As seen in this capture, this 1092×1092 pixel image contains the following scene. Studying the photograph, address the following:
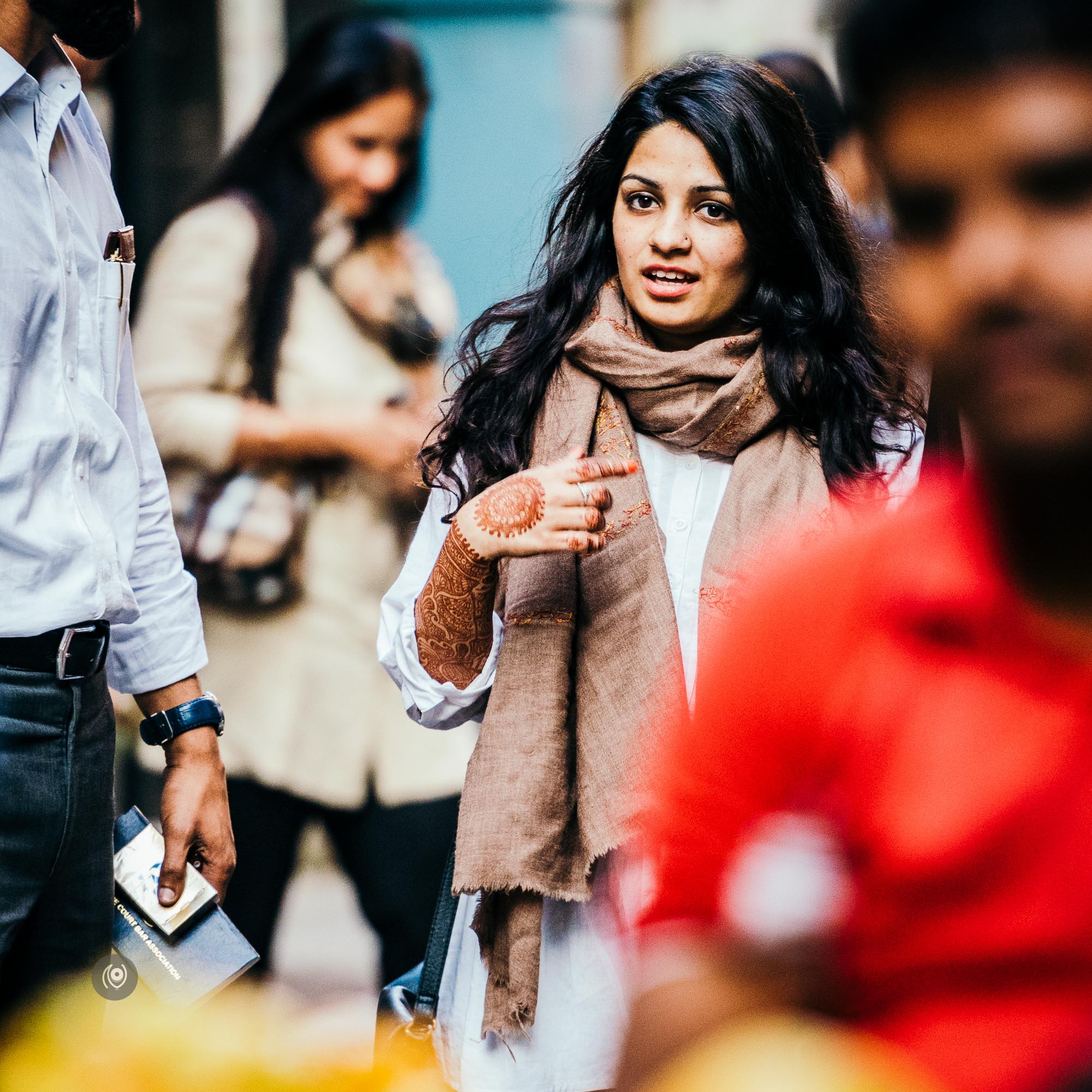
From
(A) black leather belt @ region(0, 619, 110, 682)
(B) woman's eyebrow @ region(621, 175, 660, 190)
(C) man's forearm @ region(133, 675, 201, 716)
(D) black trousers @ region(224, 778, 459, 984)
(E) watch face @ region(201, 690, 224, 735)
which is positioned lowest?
(D) black trousers @ region(224, 778, 459, 984)

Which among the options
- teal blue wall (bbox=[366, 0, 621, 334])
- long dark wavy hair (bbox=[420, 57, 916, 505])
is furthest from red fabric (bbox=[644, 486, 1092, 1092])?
teal blue wall (bbox=[366, 0, 621, 334])

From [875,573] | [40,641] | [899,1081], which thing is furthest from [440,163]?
[899,1081]

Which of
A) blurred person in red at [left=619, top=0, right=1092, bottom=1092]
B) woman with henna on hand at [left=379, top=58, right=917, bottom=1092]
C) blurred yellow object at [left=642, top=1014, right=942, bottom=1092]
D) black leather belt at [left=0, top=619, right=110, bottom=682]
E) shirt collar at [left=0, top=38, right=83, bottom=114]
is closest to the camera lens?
blurred yellow object at [left=642, top=1014, right=942, bottom=1092]

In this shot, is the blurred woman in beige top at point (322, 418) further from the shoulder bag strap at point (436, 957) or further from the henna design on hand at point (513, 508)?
the henna design on hand at point (513, 508)

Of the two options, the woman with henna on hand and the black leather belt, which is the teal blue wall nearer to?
the woman with henna on hand

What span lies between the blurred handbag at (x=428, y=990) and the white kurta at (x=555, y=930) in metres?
0.03

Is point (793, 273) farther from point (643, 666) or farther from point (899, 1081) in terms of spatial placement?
point (899, 1081)

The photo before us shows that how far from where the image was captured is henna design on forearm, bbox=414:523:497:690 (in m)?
1.79

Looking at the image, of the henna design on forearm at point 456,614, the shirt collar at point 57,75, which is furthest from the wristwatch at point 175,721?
the shirt collar at point 57,75

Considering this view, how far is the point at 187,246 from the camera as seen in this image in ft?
10.2

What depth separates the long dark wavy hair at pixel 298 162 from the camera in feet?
10.3

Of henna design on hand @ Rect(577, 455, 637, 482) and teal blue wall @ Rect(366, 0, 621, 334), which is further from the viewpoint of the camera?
teal blue wall @ Rect(366, 0, 621, 334)

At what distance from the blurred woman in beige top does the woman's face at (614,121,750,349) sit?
4.29ft

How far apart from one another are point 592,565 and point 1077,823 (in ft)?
4.12
